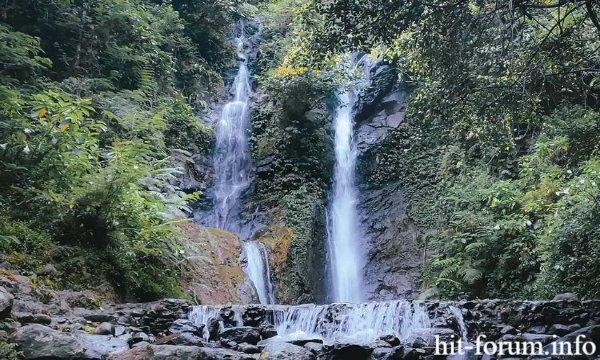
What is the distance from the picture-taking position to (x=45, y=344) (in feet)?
12.3

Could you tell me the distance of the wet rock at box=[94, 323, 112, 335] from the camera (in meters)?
4.82

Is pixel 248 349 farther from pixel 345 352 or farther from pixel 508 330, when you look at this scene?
pixel 508 330

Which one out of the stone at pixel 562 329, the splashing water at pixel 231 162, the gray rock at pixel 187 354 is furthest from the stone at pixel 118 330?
the splashing water at pixel 231 162

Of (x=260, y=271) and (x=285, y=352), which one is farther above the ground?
(x=260, y=271)

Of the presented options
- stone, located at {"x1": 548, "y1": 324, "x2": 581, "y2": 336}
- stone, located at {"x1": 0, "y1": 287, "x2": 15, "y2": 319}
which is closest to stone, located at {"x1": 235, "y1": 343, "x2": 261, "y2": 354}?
stone, located at {"x1": 0, "y1": 287, "x2": 15, "y2": 319}

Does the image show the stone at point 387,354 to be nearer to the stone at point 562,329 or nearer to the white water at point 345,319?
the white water at point 345,319

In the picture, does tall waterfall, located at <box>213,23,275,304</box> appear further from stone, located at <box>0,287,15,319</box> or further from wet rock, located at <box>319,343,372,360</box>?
stone, located at <box>0,287,15,319</box>

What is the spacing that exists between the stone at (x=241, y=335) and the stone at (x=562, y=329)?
143 inches

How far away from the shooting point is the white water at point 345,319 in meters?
6.54

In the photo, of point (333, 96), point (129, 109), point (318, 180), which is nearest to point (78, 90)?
point (129, 109)

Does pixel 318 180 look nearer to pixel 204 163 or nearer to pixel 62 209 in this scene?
pixel 204 163

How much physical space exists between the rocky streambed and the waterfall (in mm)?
4355

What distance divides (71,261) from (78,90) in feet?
15.9

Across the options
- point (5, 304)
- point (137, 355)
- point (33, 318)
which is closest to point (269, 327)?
point (137, 355)
